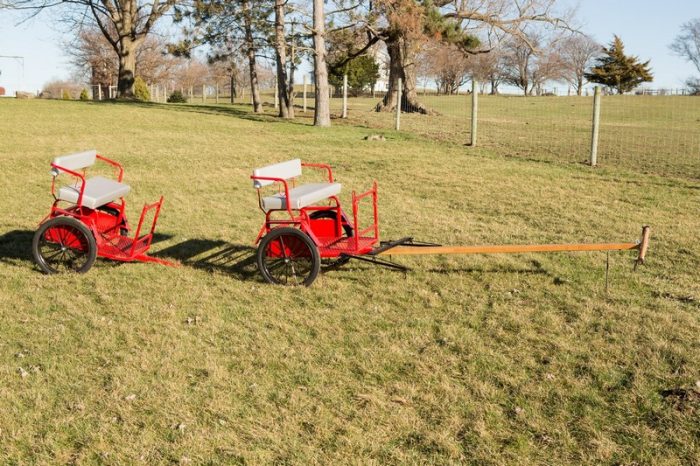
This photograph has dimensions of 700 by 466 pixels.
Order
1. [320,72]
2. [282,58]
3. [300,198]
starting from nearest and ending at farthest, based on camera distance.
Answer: [300,198] → [320,72] → [282,58]

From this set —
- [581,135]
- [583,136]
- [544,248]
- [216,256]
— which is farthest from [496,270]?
[581,135]

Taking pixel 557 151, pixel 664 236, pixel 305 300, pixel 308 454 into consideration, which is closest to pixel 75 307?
pixel 305 300

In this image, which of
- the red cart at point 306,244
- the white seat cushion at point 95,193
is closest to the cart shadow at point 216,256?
the red cart at point 306,244

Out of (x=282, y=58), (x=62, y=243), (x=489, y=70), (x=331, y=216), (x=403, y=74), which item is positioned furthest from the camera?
(x=489, y=70)

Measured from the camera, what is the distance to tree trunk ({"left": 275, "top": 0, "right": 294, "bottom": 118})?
73.8 ft

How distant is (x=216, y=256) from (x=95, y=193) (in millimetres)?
1393

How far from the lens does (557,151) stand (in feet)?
53.8

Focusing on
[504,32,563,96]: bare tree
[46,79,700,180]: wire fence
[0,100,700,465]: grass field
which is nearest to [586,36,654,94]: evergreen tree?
[504,32,563,96]: bare tree

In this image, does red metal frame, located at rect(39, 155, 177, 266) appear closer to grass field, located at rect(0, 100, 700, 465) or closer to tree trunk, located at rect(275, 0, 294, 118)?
grass field, located at rect(0, 100, 700, 465)

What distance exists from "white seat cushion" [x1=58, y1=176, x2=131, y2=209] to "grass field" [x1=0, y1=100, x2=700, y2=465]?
686mm

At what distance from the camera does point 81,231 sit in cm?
598

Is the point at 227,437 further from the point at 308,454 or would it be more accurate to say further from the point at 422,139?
the point at 422,139

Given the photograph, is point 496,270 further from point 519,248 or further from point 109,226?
point 109,226

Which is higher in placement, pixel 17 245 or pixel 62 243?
pixel 62 243
